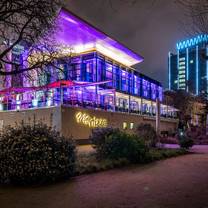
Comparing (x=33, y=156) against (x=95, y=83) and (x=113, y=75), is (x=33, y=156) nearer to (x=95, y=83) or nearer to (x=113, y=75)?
(x=95, y=83)

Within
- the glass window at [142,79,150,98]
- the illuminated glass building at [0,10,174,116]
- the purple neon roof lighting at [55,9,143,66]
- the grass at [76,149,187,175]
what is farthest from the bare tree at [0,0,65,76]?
the glass window at [142,79,150,98]

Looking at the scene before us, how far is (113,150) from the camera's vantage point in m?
15.3

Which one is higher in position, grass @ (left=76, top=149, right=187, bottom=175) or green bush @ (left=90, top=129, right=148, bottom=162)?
green bush @ (left=90, top=129, right=148, bottom=162)

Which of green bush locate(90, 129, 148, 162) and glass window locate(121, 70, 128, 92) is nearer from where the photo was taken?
green bush locate(90, 129, 148, 162)

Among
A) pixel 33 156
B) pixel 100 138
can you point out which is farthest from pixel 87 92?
pixel 33 156

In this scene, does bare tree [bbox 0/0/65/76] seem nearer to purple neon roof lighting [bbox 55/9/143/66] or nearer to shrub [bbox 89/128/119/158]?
shrub [bbox 89/128/119/158]

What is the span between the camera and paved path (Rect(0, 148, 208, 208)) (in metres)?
7.58

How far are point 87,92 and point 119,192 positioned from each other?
28748 millimetres

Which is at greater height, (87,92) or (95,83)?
(95,83)

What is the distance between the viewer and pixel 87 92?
3731 centimetres

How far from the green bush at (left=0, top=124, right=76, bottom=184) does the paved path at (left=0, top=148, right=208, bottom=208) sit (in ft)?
1.47

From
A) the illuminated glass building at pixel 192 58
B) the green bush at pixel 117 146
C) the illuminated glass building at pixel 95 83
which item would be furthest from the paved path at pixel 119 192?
the illuminated glass building at pixel 95 83

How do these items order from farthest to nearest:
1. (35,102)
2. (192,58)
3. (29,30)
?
(35,102), (192,58), (29,30)

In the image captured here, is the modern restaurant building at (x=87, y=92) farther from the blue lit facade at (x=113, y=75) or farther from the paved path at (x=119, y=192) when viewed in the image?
the paved path at (x=119, y=192)
